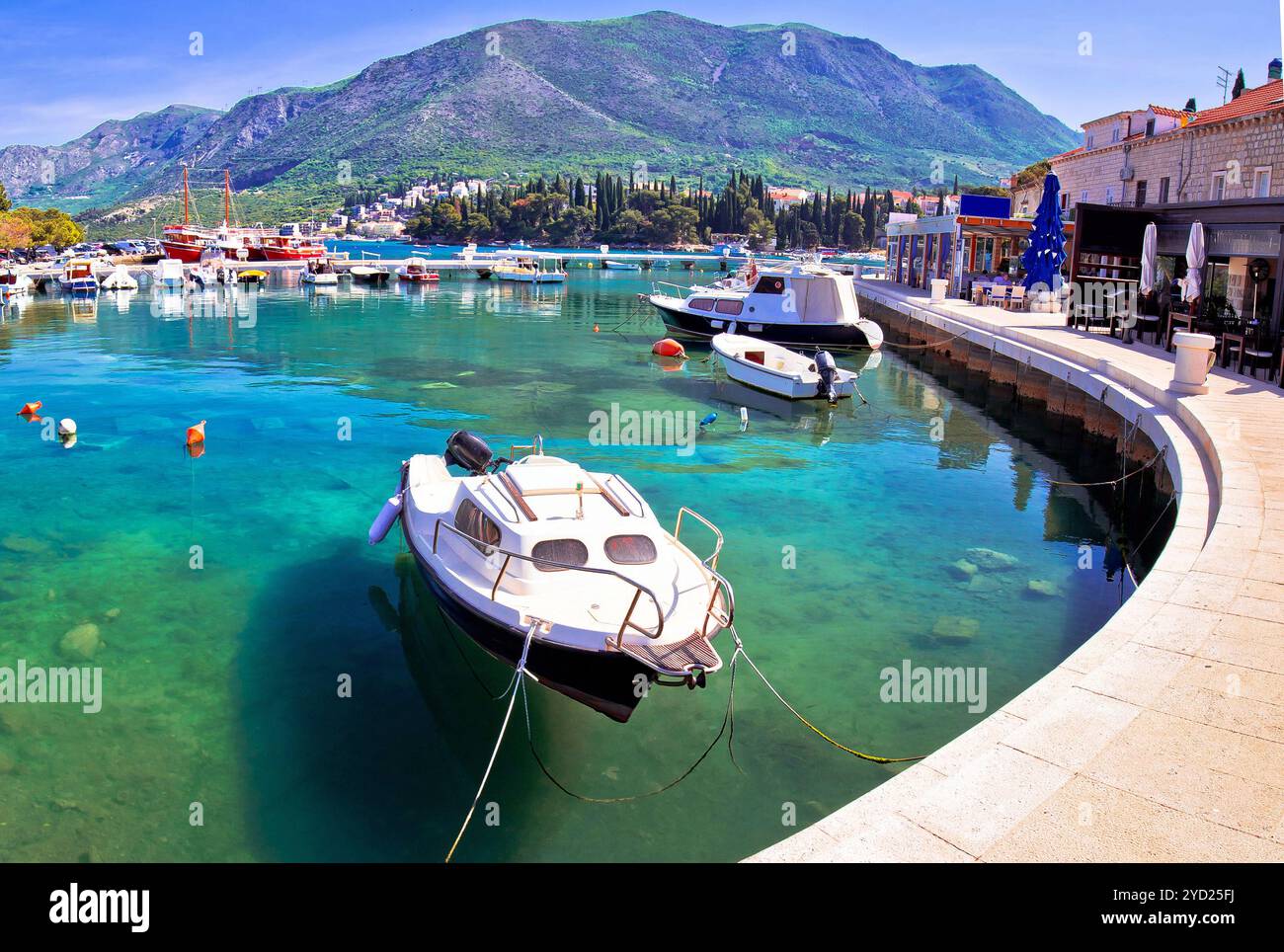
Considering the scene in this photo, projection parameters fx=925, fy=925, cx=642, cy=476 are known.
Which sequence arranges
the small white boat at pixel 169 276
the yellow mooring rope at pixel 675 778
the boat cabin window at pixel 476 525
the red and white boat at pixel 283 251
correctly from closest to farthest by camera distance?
the yellow mooring rope at pixel 675 778
the boat cabin window at pixel 476 525
the small white boat at pixel 169 276
the red and white boat at pixel 283 251

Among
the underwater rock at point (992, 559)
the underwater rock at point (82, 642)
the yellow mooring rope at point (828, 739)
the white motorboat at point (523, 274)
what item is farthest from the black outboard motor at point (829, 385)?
the white motorboat at point (523, 274)

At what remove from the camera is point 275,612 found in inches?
532

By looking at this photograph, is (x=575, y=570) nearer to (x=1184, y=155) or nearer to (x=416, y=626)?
(x=416, y=626)

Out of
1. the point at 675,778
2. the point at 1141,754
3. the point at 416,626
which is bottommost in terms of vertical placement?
the point at 675,778

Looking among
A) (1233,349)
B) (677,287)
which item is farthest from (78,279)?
(1233,349)

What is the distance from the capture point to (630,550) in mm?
10383

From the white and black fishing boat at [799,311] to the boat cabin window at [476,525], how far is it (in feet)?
106

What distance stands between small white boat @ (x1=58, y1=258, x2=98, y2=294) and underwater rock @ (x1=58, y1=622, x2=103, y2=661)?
235ft

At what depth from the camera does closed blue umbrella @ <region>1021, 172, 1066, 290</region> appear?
129ft

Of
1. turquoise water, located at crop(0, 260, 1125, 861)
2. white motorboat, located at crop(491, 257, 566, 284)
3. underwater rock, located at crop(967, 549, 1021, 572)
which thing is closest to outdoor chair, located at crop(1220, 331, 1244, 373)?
turquoise water, located at crop(0, 260, 1125, 861)

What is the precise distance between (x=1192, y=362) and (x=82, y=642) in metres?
20.2

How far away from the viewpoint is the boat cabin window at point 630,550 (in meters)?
10.3

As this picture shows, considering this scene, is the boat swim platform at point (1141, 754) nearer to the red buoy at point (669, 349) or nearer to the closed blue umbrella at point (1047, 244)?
the red buoy at point (669, 349)

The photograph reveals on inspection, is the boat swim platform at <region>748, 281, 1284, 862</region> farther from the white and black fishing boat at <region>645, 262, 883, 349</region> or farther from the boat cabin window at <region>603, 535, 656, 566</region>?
the white and black fishing boat at <region>645, 262, 883, 349</region>
